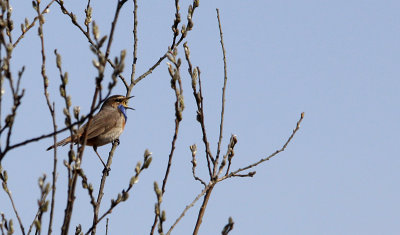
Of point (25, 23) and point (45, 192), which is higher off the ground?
point (25, 23)

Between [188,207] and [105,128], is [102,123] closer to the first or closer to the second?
[105,128]

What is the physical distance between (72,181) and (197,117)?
1.50 m

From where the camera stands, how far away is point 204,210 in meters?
4.26

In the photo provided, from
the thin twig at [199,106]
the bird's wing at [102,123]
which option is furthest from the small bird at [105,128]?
the thin twig at [199,106]

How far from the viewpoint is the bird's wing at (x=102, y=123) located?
1133 centimetres

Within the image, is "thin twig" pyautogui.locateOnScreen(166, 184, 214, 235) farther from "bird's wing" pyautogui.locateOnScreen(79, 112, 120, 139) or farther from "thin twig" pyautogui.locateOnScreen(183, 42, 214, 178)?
"bird's wing" pyautogui.locateOnScreen(79, 112, 120, 139)

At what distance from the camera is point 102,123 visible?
37.9 feet

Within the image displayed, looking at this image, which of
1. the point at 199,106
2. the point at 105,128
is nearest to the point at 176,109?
the point at 199,106

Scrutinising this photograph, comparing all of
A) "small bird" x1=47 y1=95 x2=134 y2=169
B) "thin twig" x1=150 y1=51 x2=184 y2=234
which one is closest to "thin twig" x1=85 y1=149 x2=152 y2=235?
"thin twig" x1=150 y1=51 x2=184 y2=234

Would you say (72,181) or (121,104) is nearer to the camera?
(72,181)

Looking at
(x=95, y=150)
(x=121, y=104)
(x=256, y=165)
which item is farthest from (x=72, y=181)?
(x=121, y=104)

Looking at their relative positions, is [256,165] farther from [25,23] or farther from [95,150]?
[95,150]

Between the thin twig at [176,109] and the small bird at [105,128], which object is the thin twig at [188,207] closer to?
the thin twig at [176,109]

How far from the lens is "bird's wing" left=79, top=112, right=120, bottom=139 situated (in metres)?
11.3
